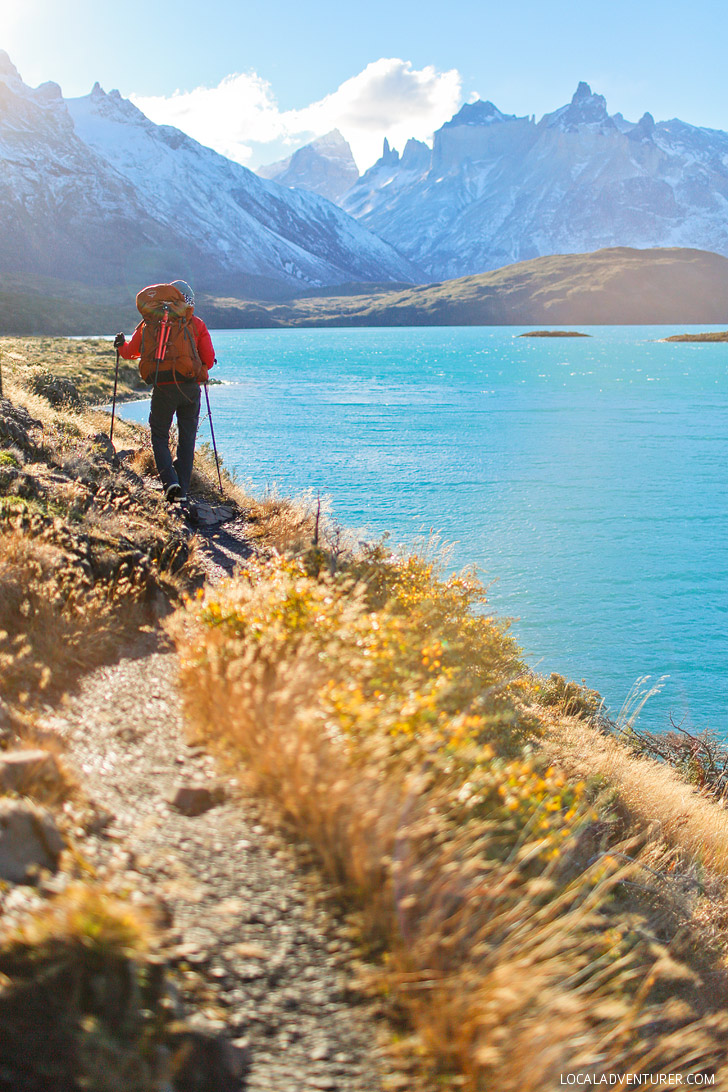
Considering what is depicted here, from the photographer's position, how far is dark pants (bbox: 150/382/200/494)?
867cm

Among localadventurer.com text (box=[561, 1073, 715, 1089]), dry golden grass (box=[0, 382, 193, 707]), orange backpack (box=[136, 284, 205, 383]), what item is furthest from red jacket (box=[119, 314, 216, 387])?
localadventurer.com text (box=[561, 1073, 715, 1089])

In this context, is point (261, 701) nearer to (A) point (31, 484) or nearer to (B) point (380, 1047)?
(B) point (380, 1047)

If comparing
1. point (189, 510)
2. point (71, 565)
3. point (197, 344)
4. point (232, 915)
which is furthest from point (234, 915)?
point (189, 510)

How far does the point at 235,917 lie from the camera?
93.4 inches

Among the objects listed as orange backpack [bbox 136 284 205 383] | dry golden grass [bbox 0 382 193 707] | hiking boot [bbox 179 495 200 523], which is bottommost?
dry golden grass [bbox 0 382 193 707]

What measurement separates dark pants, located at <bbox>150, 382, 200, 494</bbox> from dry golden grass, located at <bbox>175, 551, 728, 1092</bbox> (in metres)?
4.43

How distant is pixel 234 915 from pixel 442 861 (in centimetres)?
82

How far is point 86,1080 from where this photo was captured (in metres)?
1.70

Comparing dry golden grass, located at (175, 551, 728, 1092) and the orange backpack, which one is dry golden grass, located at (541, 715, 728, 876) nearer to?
dry golden grass, located at (175, 551, 728, 1092)

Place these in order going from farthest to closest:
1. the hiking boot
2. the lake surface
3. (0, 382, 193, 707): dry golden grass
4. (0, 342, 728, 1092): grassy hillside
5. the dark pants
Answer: the lake surface, the hiking boot, the dark pants, (0, 382, 193, 707): dry golden grass, (0, 342, 728, 1092): grassy hillside

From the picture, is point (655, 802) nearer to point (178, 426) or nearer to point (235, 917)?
point (235, 917)

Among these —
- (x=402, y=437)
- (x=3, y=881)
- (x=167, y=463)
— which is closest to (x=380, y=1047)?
(x=3, y=881)

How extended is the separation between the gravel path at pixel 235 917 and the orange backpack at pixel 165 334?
19.7 ft

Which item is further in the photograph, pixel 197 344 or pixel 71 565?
pixel 197 344
